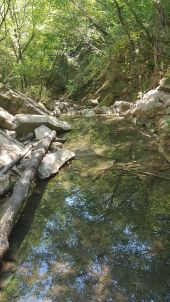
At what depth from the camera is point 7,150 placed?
856 centimetres

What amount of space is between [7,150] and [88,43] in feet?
48.5

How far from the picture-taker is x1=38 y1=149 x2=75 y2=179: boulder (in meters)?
7.76

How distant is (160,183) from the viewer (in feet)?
22.0

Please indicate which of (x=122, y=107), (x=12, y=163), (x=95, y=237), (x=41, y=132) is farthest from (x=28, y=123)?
(x=95, y=237)

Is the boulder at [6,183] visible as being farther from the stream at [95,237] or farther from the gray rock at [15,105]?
the gray rock at [15,105]

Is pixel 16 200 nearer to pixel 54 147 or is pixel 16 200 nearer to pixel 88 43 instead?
pixel 54 147

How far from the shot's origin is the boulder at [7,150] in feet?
26.1

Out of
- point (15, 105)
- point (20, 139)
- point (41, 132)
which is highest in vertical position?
point (15, 105)

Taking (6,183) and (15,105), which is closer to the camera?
(6,183)

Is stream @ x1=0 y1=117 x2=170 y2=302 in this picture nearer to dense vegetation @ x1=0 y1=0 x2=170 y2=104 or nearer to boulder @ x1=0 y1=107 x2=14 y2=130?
boulder @ x1=0 y1=107 x2=14 y2=130

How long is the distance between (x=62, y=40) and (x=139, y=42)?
9118mm

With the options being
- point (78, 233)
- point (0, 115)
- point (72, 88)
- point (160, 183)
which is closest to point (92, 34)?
point (72, 88)

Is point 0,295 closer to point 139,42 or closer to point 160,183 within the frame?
point 160,183

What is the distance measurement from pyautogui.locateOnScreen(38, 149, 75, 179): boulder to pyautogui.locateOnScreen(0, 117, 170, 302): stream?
0.20 metres
